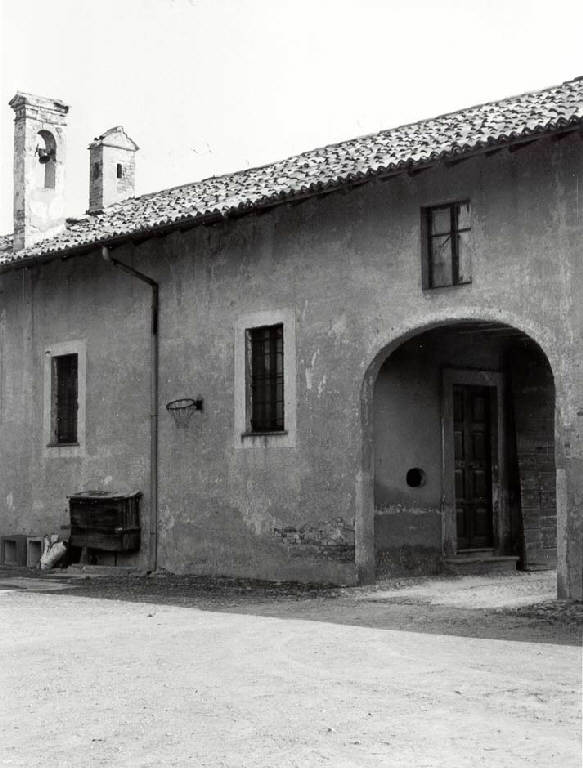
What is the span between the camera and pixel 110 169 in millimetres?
22234

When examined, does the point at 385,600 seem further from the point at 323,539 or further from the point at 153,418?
the point at 153,418

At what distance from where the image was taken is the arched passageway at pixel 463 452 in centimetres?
1389

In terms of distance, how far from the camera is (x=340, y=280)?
13.7 meters

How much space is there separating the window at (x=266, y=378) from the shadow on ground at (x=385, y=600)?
6.53 ft

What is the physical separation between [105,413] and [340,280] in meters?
4.76

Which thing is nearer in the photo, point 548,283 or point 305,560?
point 548,283

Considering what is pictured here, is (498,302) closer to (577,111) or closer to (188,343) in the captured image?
(577,111)

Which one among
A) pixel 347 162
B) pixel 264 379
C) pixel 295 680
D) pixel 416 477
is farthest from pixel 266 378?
pixel 295 680

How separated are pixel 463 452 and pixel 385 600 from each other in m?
3.51

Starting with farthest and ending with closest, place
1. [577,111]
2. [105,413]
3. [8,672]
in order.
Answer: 1. [105,413]
2. [577,111]
3. [8,672]

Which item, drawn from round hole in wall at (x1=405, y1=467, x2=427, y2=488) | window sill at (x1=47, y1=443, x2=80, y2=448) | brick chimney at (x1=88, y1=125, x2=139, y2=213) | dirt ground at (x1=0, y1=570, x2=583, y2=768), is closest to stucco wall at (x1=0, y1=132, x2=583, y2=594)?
window sill at (x1=47, y1=443, x2=80, y2=448)

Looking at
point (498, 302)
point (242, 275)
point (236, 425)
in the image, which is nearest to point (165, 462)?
point (236, 425)

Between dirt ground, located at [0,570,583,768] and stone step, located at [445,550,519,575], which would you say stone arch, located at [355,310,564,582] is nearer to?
dirt ground, located at [0,570,583,768]

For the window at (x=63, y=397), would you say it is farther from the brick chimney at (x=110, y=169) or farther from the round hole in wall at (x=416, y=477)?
the round hole in wall at (x=416, y=477)
